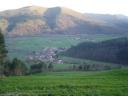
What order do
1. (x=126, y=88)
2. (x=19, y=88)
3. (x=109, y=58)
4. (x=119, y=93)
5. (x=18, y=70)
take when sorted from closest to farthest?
(x=119, y=93)
(x=126, y=88)
(x=19, y=88)
(x=18, y=70)
(x=109, y=58)

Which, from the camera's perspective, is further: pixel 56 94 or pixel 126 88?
pixel 126 88

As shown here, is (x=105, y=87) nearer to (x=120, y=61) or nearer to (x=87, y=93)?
(x=87, y=93)

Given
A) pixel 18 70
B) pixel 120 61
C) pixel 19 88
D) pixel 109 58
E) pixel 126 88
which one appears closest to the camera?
pixel 126 88

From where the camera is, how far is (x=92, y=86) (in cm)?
4453

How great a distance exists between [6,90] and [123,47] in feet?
519

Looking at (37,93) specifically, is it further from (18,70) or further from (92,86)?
(18,70)

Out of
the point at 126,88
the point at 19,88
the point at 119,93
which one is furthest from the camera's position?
the point at 19,88

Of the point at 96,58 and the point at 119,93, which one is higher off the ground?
the point at 119,93

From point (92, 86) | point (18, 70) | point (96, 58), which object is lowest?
point (96, 58)

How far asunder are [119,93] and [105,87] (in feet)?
19.5

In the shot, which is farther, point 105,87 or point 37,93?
point 105,87

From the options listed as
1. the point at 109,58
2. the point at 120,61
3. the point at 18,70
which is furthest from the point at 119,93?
the point at 109,58

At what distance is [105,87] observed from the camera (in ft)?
143

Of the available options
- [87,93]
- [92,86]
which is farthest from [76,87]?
[87,93]
